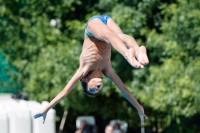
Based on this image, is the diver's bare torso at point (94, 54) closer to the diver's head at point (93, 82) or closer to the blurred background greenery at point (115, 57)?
the diver's head at point (93, 82)

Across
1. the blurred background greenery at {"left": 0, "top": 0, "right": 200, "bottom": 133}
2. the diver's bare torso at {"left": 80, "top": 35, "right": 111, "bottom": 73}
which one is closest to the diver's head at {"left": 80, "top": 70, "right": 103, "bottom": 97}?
the diver's bare torso at {"left": 80, "top": 35, "right": 111, "bottom": 73}

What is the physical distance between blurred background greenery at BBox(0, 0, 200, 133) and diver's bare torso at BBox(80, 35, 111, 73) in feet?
12.8

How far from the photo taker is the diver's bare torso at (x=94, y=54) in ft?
26.3

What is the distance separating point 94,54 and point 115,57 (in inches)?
229

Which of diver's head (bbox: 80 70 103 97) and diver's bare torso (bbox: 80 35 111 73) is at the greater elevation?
diver's bare torso (bbox: 80 35 111 73)

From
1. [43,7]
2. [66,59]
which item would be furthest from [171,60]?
[43,7]

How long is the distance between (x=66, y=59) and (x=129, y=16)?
1.49 metres

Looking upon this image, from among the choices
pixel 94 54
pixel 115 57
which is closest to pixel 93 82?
pixel 94 54

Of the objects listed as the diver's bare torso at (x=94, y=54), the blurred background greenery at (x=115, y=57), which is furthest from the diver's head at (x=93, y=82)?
the blurred background greenery at (x=115, y=57)

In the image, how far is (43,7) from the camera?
14.7 meters

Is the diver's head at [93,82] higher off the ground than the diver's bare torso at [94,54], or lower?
lower

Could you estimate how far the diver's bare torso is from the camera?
26.3ft

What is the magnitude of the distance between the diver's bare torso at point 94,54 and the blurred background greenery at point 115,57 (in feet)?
12.8

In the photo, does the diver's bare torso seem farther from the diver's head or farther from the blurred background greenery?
the blurred background greenery
